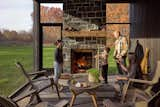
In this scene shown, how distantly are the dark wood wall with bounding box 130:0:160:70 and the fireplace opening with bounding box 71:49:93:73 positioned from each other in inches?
77.0

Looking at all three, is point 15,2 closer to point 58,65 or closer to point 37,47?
point 37,47

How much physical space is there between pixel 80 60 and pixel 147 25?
2.65 metres

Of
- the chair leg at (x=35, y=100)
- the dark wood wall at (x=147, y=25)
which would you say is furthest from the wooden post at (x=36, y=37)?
the chair leg at (x=35, y=100)

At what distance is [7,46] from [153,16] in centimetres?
432

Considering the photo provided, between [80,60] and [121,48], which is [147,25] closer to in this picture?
[121,48]

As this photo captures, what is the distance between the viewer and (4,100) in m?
4.41

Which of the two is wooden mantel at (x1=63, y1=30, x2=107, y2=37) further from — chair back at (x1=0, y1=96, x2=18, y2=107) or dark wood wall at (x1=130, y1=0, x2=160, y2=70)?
chair back at (x1=0, y1=96, x2=18, y2=107)

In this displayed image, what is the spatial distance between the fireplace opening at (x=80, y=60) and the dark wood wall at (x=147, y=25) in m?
1.96

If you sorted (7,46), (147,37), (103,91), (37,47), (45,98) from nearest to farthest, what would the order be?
(45,98), (103,91), (7,46), (147,37), (37,47)

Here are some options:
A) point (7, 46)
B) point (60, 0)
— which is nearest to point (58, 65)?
point (7, 46)

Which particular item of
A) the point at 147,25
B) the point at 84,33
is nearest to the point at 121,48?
the point at 147,25

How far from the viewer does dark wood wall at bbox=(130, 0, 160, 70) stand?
38.4 ft

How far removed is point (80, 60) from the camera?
47.1 feet

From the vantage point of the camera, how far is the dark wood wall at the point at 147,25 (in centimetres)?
1170
